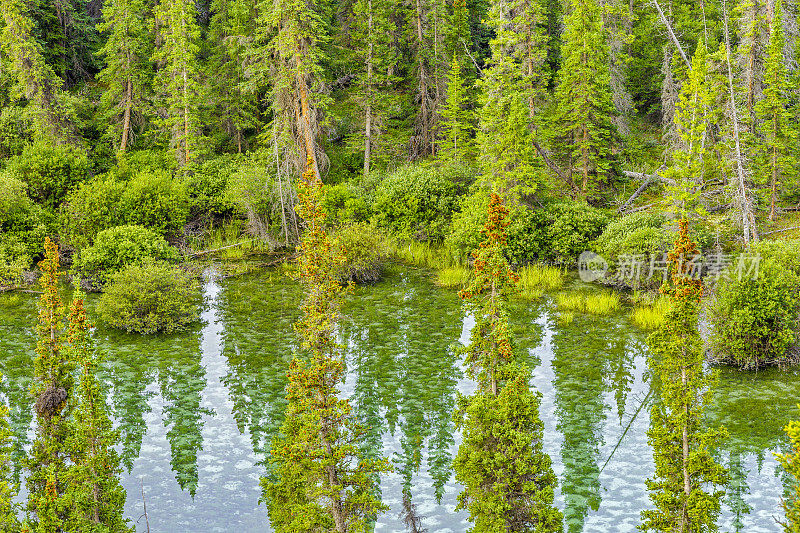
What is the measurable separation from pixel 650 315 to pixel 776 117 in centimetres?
1335

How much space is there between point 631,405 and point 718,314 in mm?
4258

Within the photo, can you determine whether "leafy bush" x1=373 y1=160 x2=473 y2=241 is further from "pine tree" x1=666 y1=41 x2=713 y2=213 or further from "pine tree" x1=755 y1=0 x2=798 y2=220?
"pine tree" x1=755 y1=0 x2=798 y2=220

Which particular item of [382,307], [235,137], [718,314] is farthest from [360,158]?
[718,314]

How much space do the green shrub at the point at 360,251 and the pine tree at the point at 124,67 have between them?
16.3 metres

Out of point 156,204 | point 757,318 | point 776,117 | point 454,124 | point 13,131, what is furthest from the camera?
point 13,131

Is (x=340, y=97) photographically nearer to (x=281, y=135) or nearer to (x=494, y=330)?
A: (x=281, y=135)

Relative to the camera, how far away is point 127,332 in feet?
80.1

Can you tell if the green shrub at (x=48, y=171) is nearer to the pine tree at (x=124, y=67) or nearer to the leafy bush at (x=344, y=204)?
the pine tree at (x=124, y=67)

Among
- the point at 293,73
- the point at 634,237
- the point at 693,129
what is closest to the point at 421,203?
the point at 293,73

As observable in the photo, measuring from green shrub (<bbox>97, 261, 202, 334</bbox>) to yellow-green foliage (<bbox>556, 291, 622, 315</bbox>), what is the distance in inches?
527

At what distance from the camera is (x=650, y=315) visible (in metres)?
24.3

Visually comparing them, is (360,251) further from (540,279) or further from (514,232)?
(540,279)

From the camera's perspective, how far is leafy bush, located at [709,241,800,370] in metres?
19.9

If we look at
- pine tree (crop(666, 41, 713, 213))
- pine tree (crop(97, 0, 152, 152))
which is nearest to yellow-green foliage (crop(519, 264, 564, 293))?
pine tree (crop(666, 41, 713, 213))
